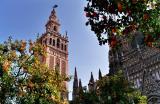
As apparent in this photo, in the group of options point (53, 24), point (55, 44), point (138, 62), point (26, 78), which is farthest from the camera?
point (53, 24)

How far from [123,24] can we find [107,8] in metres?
0.77

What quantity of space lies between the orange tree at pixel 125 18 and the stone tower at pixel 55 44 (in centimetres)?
6277

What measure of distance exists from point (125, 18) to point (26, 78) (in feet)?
38.0

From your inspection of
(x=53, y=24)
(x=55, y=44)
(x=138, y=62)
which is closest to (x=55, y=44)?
(x=55, y=44)

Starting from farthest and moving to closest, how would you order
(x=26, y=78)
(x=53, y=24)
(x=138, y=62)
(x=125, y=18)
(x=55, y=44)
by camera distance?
(x=53, y=24) → (x=55, y=44) → (x=138, y=62) → (x=26, y=78) → (x=125, y=18)

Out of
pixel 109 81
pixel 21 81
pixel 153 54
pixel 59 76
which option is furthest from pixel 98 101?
pixel 153 54

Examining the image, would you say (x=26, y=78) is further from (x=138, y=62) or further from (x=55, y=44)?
(x=55, y=44)

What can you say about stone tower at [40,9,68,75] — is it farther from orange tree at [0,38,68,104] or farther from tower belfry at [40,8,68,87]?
orange tree at [0,38,68,104]

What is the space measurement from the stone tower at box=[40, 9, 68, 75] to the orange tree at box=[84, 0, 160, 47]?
6277cm

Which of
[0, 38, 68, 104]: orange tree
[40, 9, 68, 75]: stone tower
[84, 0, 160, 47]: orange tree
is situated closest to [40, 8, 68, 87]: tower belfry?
[40, 9, 68, 75]: stone tower

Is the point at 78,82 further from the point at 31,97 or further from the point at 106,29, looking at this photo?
the point at 106,29

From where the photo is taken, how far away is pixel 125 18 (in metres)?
9.21

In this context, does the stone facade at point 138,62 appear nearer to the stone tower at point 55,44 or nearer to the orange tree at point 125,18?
the stone tower at point 55,44

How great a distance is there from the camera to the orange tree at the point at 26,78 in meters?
18.2
